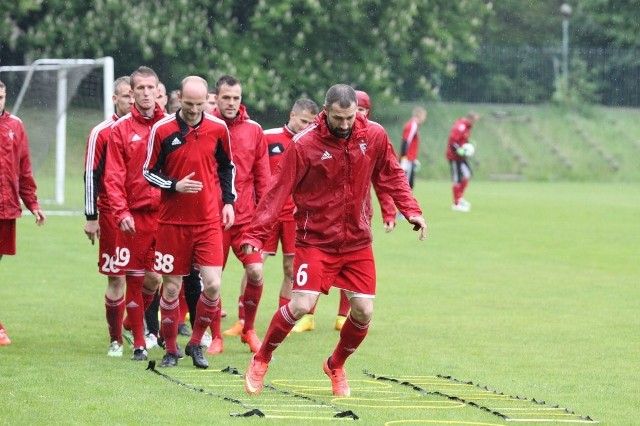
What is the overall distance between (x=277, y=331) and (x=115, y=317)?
226cm

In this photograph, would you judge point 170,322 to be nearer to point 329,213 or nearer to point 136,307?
point 136,307

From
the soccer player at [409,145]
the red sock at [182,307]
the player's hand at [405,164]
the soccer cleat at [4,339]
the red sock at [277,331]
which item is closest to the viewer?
the red sock at [277,331]

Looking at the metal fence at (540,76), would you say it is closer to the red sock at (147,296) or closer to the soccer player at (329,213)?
the red sock at (147,296)

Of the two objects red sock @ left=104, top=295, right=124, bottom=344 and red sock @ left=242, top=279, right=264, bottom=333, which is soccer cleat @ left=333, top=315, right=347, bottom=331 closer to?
red sock @ left=242, top=279, right=264, bottom=333

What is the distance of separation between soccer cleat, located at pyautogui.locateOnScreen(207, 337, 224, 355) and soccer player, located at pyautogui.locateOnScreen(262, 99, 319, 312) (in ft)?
3.47

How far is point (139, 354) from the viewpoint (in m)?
10.4

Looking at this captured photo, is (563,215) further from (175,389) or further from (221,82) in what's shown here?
(175,389)

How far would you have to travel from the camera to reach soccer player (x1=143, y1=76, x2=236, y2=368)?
32.0ft

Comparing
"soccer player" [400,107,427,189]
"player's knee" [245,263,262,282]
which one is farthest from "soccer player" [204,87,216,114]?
"soccer player" [400,107,427,189]

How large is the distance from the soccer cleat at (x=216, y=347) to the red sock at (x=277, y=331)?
1.93 m

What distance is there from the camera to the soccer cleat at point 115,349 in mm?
10641

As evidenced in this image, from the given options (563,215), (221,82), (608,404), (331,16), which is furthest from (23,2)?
(608,404)

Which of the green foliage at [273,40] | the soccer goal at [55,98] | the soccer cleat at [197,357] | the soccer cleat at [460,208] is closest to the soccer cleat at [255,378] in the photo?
the soccer cleat at [197,357]

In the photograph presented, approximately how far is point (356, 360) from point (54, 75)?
15.5 meters
